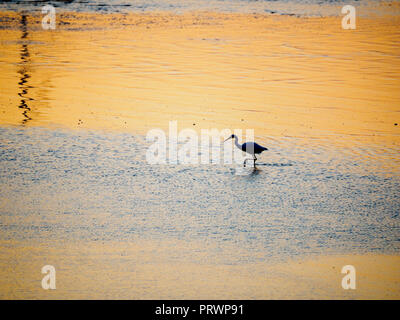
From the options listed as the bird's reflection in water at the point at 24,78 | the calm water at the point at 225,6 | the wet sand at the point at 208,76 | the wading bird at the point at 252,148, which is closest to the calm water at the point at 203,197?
the wading bird at the point at 252,148

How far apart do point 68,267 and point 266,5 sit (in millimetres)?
21415

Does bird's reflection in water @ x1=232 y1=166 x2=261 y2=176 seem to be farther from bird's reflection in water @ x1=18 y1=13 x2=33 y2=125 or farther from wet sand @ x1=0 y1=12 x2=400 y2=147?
bird's reflection in water @ x1=18 y1=13 x2=33 y2=125

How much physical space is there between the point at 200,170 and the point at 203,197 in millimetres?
1078

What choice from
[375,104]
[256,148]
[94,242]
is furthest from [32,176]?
[375,104]

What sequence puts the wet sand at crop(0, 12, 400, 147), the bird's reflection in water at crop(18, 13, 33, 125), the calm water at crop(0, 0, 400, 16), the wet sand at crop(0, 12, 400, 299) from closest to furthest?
the wet sand at crop(0, 12, 400, 299), the wet sand at crop(0, 12, 400, 147), the bird's reflection in water at crop(18, 13, 33, 125), the calm water at crop(0, 0, 400, 16)

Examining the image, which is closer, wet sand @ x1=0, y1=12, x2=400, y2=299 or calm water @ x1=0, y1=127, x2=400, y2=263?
wet sand @ x1=0, y1=12, x2=400, y2=299

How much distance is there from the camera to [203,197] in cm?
809

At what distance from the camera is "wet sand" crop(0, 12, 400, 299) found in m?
6.13

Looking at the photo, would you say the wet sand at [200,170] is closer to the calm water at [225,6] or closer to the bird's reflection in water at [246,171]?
the bird's reflection in water at [246,171]

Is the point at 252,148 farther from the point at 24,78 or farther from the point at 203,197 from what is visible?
the point at 24,78

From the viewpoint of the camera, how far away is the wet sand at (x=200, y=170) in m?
6.13

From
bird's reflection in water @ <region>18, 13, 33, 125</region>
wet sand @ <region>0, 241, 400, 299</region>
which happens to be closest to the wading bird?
wet sand @ <region>0, 241, 400, 299</region>

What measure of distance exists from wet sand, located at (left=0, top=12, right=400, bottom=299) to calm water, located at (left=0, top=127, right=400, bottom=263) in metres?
0.03

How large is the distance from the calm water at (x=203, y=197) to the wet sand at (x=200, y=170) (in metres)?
0.03
